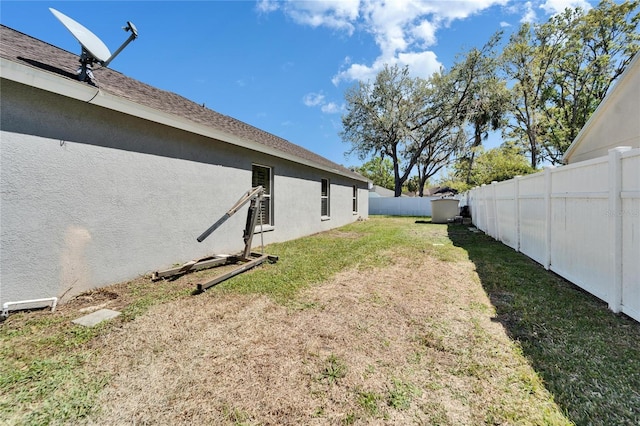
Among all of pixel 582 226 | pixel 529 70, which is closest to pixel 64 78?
pixel 582 226

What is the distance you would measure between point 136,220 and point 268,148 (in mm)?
3883

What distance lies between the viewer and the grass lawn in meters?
1.77

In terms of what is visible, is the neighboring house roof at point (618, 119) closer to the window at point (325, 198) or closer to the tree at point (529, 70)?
the window at point (325, 198)

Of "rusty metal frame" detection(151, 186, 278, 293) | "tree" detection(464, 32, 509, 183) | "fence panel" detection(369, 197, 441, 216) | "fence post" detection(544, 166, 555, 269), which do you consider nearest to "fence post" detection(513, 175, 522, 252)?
"fence post" detection(544, 166, 555, 269)

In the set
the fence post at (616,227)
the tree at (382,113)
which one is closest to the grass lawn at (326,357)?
the fence post at (616,227)

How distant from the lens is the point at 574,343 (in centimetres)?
248

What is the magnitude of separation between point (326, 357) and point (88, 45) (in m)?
5.31

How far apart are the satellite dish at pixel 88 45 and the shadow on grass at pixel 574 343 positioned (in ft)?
20.8

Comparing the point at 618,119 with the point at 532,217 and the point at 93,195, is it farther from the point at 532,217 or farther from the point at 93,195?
the point at 93,195

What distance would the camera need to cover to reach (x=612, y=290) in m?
3.08

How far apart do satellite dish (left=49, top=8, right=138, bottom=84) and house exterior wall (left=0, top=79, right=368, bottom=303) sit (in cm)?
69

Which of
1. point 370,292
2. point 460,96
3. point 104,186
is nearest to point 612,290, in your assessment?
point 370,292

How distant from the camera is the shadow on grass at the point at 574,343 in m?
1.76

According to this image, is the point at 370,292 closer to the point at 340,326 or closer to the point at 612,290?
the point at 340,326
